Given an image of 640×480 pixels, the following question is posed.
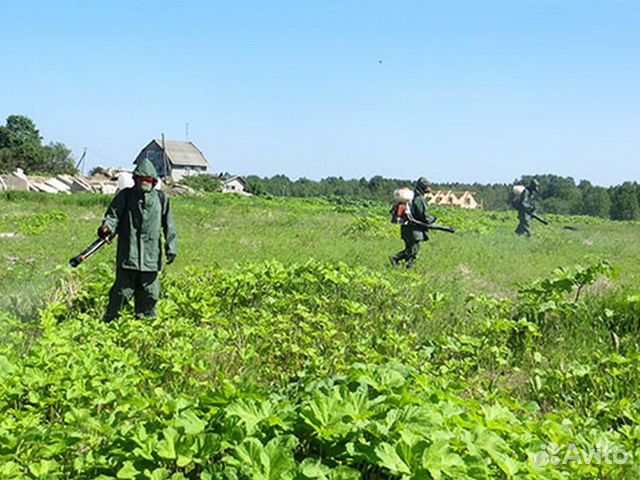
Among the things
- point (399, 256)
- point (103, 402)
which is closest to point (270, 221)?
point (399, 256)

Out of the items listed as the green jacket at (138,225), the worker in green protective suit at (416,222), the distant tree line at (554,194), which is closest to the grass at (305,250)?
the worker in green protective suit at (416,222)

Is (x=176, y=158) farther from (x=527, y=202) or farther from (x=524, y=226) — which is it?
(x=527, y=202)

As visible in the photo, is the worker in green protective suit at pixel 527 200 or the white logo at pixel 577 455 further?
the worker in green protective suit at pixel 527 200

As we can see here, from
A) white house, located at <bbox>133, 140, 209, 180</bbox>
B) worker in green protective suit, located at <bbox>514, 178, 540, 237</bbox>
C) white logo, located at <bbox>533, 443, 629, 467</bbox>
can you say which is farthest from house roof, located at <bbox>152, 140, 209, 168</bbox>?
white logo, located at <bbox>533, 443, 629, 467</bbox>

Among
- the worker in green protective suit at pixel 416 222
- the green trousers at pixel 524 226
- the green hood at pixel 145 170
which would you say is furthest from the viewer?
the green trousers at pixel 524 226

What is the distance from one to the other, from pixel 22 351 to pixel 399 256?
290 inches

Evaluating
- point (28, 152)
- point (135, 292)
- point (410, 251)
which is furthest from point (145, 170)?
point (28, 152)

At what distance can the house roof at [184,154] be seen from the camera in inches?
2781

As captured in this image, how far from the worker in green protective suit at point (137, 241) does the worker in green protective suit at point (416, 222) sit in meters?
5.30

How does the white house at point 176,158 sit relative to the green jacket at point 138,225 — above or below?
above

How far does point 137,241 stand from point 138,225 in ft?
0.60

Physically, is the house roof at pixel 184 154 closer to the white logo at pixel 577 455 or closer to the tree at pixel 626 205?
the tree at pixel 626 205

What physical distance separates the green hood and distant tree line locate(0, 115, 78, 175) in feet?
195

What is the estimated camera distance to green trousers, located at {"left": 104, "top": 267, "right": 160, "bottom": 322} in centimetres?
656
